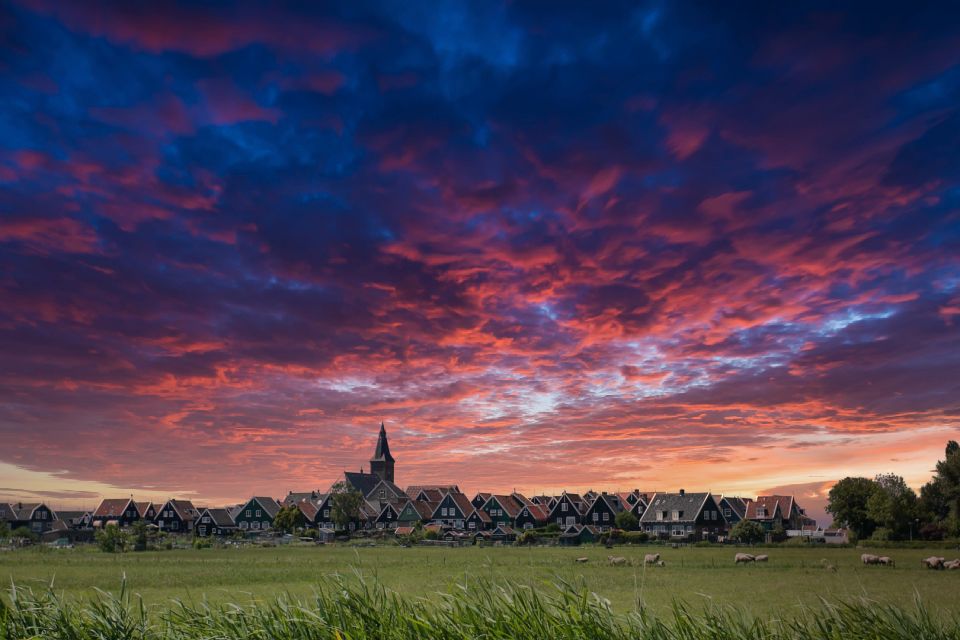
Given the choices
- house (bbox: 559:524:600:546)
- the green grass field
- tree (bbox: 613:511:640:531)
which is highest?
tree (bbox: 613:511:640:531)

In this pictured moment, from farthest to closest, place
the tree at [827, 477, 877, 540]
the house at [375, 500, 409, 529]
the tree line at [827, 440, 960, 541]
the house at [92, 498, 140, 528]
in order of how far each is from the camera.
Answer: the house at [92, 498, 140, 528]
the house at [375, 500, 409, 529]
the tree at [827, 477, 877, 540]
the tree line at [827, 440, 960, 541]

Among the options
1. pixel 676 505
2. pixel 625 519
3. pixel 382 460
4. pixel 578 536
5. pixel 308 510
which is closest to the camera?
pixel 578 536

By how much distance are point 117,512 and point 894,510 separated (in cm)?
13946

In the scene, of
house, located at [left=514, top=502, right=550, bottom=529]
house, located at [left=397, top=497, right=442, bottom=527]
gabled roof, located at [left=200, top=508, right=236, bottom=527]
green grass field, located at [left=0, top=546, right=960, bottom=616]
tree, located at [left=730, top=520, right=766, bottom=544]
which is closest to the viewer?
green grass field, located at [left=0, top=546, right=960, bottom=616]

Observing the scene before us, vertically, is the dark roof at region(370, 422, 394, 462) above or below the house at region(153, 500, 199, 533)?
above

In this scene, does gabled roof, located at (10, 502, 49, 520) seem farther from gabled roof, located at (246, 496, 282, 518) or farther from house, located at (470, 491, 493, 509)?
house, located at (470, 491, 493, 509)

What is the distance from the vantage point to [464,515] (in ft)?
410

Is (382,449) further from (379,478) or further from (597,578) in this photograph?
(597,578)

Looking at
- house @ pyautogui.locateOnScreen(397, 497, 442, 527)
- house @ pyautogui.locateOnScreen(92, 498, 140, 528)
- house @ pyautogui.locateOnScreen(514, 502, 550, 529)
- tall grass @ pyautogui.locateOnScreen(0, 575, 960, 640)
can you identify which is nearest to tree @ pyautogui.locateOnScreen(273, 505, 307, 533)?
house @ pyautogui.locateOnScreen(397, 497, 442, 527)

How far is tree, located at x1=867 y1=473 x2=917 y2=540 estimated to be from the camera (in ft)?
277

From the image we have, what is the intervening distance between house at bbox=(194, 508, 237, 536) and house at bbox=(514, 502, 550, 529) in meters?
54.2

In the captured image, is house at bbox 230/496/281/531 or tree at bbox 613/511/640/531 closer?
tree at bbox 613/511/640/531

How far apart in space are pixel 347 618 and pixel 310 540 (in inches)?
4186

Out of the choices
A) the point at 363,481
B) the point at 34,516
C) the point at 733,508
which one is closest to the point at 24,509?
the point at 34,516
